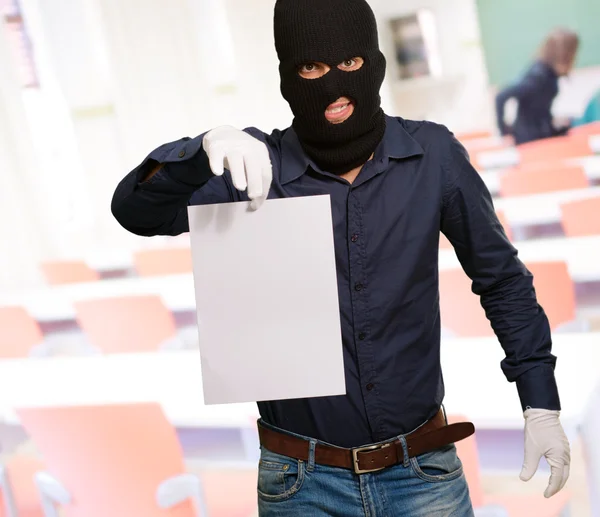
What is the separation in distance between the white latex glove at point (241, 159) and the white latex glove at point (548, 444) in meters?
0.61

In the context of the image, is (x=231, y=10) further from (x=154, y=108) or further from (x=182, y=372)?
(x=182, y=372)

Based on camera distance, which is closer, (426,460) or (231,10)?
(426,460)

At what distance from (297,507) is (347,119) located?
0.64 metres

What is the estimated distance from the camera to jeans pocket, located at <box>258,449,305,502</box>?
4.48 feet

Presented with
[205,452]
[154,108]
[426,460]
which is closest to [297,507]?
[426,460]

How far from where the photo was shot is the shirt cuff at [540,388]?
1.42 m

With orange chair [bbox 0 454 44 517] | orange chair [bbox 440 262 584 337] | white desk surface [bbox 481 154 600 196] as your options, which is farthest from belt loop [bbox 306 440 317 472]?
white desk surface [bbox 481 154 600 196]

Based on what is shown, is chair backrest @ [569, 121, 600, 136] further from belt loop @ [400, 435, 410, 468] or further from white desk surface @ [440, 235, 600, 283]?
belt loop @ [400, 435, 410, 468]

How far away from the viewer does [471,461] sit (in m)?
1.87

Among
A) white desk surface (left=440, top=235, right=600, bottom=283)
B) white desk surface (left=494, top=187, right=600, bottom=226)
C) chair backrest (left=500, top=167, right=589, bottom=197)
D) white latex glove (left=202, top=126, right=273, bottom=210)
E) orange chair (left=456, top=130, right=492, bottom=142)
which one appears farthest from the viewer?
orange chair (left=456, top=130, right=492, bottom=142)

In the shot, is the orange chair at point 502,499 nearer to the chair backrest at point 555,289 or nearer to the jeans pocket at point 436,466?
the jeans pocket at point 436,466

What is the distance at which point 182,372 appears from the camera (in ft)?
8.62

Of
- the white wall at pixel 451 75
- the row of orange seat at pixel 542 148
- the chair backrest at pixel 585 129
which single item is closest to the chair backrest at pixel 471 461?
the row of orange seat at pixel 542 148

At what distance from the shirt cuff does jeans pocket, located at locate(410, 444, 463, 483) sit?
17 centimetres
